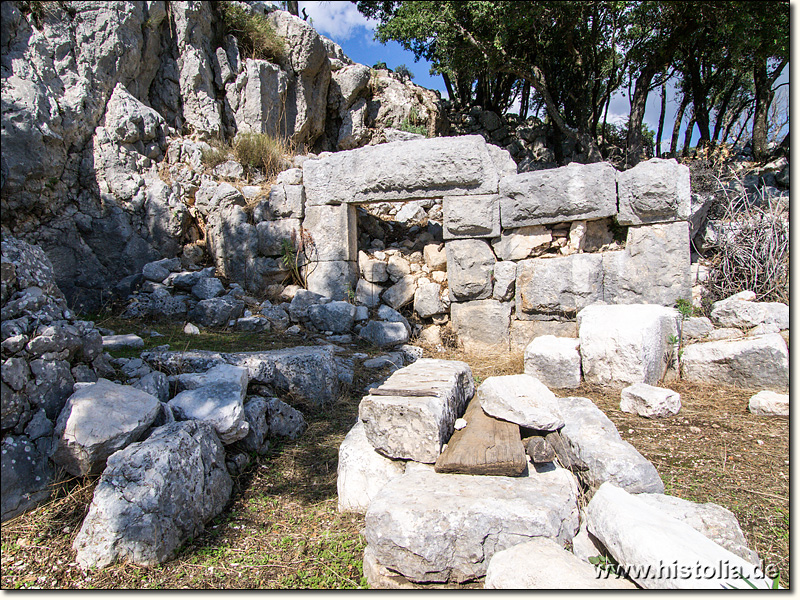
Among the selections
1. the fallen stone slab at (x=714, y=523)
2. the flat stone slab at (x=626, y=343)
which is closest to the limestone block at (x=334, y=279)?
the flat stone slab at (x=626, y=343)

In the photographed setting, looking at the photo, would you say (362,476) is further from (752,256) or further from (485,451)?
(752,256)

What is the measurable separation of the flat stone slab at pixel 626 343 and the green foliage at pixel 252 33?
24.5ft

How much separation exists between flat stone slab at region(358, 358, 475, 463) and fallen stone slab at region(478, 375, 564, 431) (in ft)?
0.79

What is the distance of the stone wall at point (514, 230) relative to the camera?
5.14m

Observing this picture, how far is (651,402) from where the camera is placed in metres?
3.82

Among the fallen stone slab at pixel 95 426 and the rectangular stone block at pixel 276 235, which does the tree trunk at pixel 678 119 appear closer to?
the rectangular stone block at pixel 276 235

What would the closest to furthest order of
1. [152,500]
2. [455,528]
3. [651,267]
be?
1. [455,528]
2. [152,500]
3. [651,267]

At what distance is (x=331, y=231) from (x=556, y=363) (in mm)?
3233

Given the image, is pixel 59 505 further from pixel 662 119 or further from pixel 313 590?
pixel 662 119

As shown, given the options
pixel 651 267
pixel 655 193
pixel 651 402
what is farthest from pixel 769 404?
pixel 655 193

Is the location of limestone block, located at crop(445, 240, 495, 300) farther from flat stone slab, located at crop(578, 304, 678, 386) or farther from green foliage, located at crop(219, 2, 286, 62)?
green foliage, located at crop(219, 2, 286, 62)

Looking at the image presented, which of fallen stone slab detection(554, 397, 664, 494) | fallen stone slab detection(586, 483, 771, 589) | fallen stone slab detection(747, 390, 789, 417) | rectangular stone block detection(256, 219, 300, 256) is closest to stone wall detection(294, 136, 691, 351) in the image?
rectangular stone block detection(256, 219, 300, 256)

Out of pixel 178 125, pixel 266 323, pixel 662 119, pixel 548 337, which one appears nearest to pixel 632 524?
pixel 548 337

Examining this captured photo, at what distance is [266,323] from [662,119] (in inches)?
487
